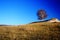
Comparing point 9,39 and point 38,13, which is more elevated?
point 38,13

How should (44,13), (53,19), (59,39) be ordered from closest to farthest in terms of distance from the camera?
1. (59,39)
2. (53,19)
3. (44,13)

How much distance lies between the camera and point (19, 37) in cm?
2027

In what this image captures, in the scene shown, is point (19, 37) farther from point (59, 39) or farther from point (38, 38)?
point (59, 39)

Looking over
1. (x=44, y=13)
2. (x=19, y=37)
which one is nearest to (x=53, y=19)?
(x=44, y=13)

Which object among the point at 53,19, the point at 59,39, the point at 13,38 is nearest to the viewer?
the point at 59,39

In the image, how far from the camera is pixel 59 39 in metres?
18.5

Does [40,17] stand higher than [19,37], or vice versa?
[40,17]

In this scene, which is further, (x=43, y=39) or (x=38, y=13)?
(x=38, y=13)

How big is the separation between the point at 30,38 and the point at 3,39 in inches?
133

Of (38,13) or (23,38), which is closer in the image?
(23,38)

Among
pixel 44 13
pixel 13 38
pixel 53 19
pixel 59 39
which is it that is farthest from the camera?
pixel 44 13

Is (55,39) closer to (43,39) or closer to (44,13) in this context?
(43,39)

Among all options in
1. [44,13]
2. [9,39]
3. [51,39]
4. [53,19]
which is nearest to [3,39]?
[9,39]

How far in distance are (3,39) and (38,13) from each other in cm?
4051
